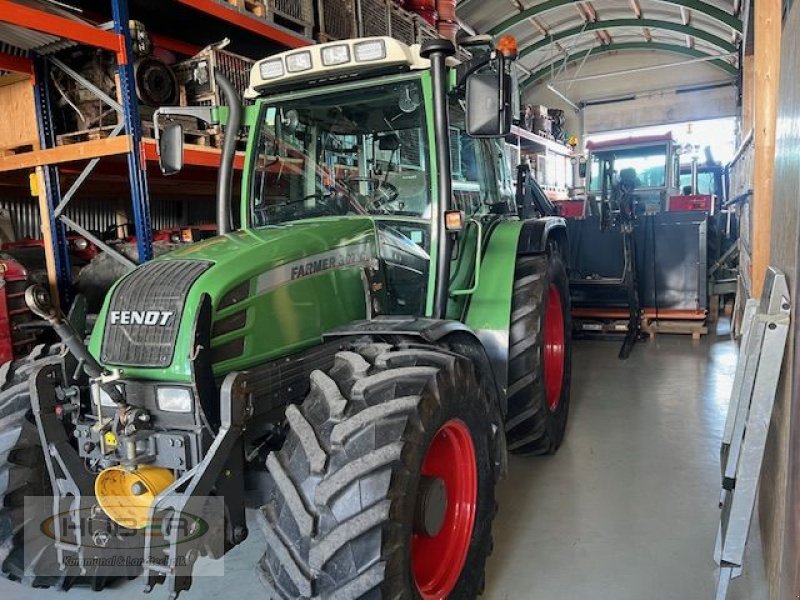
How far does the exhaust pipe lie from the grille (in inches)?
31.0

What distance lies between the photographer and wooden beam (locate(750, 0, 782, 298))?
278 cm

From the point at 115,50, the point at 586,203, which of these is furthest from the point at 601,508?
the point at 586,203

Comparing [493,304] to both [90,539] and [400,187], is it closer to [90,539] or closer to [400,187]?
[400,187]

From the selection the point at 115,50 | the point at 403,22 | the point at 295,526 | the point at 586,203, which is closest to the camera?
the point at 295,526

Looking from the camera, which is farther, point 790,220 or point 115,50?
point 115,50

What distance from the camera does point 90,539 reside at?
6.43ft

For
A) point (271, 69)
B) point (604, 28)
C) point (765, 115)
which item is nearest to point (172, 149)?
point (271, 69)

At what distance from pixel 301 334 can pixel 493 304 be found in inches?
42.8

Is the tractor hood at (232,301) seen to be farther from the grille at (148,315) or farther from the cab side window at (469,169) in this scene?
the cab side window at (469,169)

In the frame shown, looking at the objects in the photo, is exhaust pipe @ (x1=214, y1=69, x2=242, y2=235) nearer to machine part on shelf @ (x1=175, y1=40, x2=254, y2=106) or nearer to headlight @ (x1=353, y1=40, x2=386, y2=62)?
headlight @ (x1=353, y1=40, x2=386, y2=62)

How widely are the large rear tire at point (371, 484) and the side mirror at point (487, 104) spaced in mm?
850

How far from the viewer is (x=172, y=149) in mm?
2855

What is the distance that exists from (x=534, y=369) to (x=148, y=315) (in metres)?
1.83

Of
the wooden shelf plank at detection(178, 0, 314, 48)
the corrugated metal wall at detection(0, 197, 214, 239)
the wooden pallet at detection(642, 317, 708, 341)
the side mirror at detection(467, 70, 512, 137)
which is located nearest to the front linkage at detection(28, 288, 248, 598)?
the side mirror at detection(467, 70, 512, 137)
